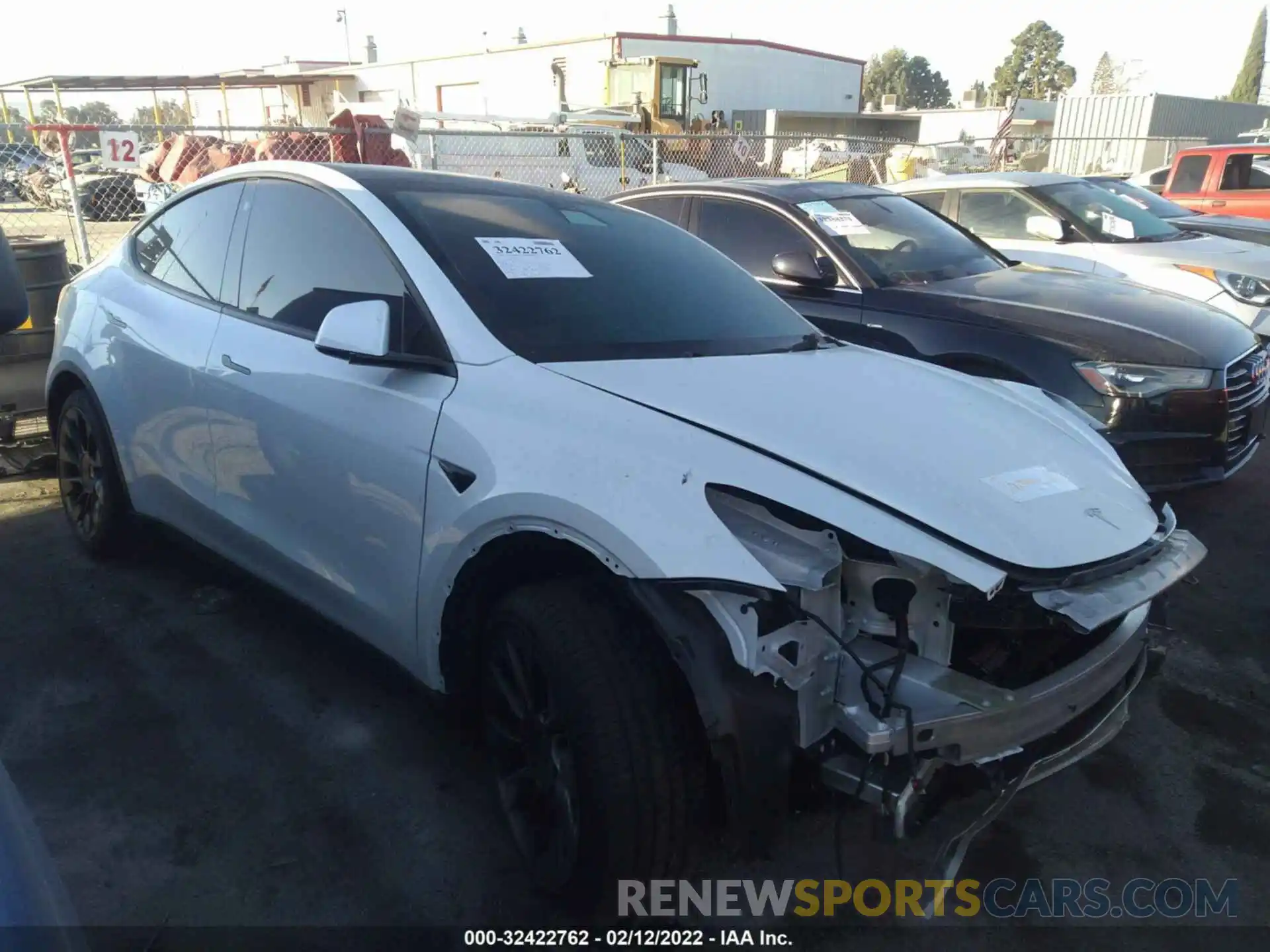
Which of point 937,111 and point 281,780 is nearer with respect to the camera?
point 281,780

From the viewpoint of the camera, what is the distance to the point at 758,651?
72.8 inches

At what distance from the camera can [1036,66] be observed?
73.4 meters

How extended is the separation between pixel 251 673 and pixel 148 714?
1.15ft

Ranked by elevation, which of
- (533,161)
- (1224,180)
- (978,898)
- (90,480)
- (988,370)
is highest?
(1224,180)

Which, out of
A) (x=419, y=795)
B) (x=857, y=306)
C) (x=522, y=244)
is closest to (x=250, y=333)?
(x=522, y=244)

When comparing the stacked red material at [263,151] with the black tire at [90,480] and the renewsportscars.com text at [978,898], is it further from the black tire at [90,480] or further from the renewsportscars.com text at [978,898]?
the renewsportscars.com text at [978,898]

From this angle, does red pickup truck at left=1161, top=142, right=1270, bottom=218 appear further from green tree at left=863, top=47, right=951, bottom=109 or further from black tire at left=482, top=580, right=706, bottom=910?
green tree at left=863, top=47, right=951, bottom=109

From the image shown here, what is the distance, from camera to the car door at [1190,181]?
11055mm

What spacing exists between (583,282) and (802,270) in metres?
2.26

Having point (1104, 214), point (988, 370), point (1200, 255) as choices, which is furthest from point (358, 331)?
point (1200, 255)

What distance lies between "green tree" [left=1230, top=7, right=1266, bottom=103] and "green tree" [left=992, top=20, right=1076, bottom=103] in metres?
11.5

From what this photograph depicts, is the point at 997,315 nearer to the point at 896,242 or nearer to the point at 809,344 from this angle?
the point at 896,242

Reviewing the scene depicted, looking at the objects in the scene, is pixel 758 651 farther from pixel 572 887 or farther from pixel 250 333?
pixel 250 333

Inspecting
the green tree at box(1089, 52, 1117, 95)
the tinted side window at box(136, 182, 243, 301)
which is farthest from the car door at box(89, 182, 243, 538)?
the green tree at box(1089, 52, 1117, 95)
